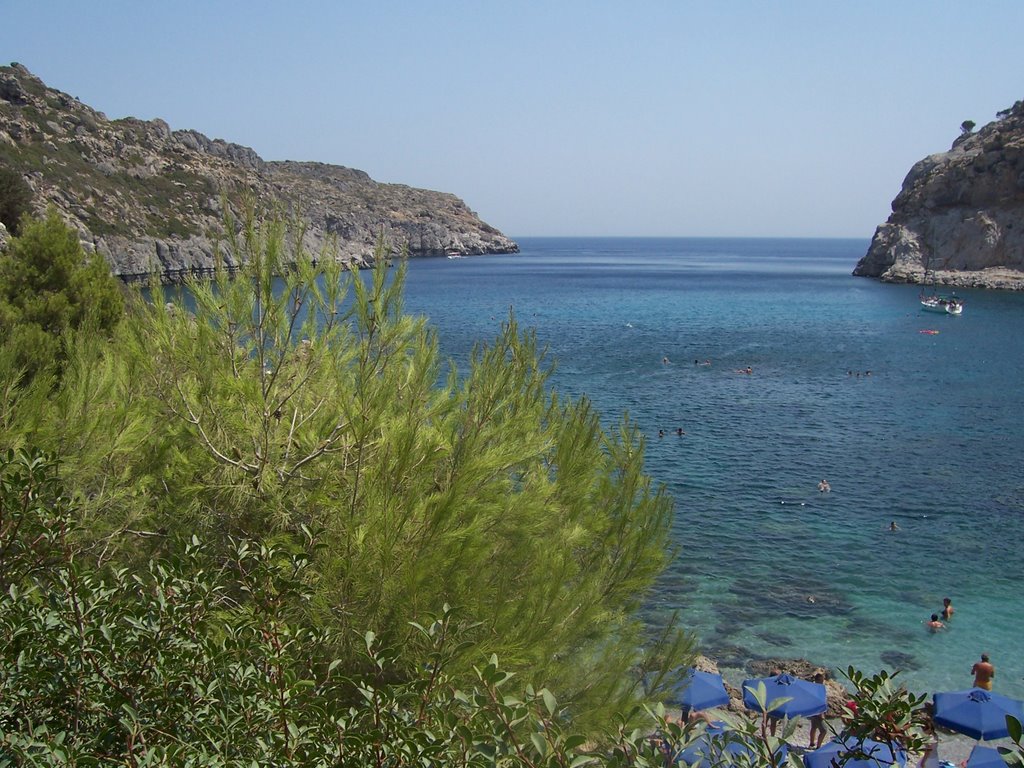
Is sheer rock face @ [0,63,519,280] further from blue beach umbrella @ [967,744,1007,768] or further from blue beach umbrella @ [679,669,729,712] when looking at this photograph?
blue beach umbrella @ [967,744,1007,768]

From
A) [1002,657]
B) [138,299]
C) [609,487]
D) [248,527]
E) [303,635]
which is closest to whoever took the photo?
[303,635]

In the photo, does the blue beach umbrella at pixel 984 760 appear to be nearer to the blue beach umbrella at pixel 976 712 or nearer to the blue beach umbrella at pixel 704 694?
the blue beach umbrella at pixel 976 712

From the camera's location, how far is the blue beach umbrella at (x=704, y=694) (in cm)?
1148

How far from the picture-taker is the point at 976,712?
1130 centimetres

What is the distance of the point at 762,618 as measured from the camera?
53.1 feet

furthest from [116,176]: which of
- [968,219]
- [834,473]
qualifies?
[968,219]

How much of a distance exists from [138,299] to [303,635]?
4420mm

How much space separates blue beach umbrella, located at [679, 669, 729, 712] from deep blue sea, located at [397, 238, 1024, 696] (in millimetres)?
2102

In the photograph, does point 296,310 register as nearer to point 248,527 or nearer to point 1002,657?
point 248,527

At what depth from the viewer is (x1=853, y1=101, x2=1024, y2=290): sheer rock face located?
2963 inches

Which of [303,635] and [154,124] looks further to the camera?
[154,124]

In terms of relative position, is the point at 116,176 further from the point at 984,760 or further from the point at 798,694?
the point at 984,760

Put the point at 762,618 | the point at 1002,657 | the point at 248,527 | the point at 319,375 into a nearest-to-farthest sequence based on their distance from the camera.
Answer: the point at 248,527 → the point at 319,375 → the point at 1002,657 → the point at 762,618

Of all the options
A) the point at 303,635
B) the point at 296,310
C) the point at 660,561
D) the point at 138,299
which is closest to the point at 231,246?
the point at 296,310
